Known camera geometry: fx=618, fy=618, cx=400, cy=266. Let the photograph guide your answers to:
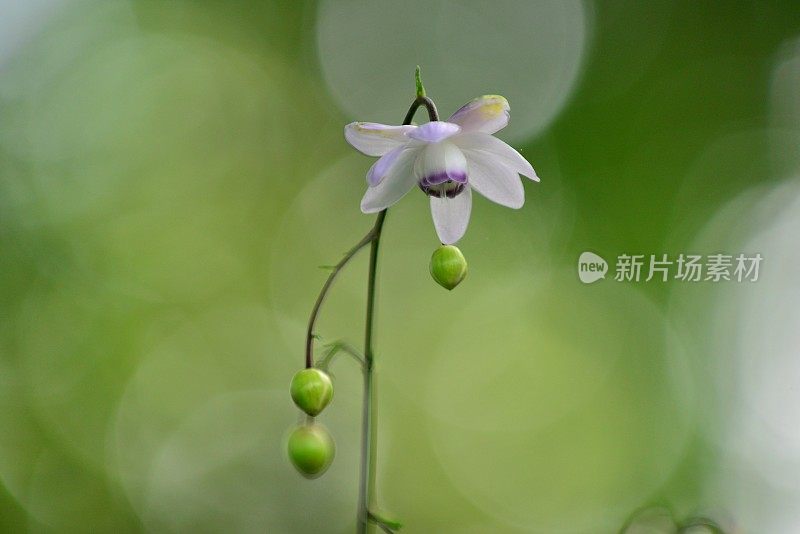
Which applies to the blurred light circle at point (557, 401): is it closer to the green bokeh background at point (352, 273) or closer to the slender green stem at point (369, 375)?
the green bokeh background at point (352, 273)

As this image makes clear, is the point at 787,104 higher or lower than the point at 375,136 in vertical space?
higher

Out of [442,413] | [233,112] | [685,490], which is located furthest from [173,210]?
[685,490]

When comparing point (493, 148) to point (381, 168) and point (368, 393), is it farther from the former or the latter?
point (368, 393)

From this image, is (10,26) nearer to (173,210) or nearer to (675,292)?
(173,210)

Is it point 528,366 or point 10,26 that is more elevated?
point 10,26

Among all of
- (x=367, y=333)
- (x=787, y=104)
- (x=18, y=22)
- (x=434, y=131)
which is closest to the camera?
(x=434, y=131)

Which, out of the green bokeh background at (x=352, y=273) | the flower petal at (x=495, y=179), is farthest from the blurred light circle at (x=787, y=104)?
the flower petal at (x=495, y=179)

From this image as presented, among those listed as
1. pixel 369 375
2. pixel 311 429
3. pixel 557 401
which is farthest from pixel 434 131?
pixel 557 401
